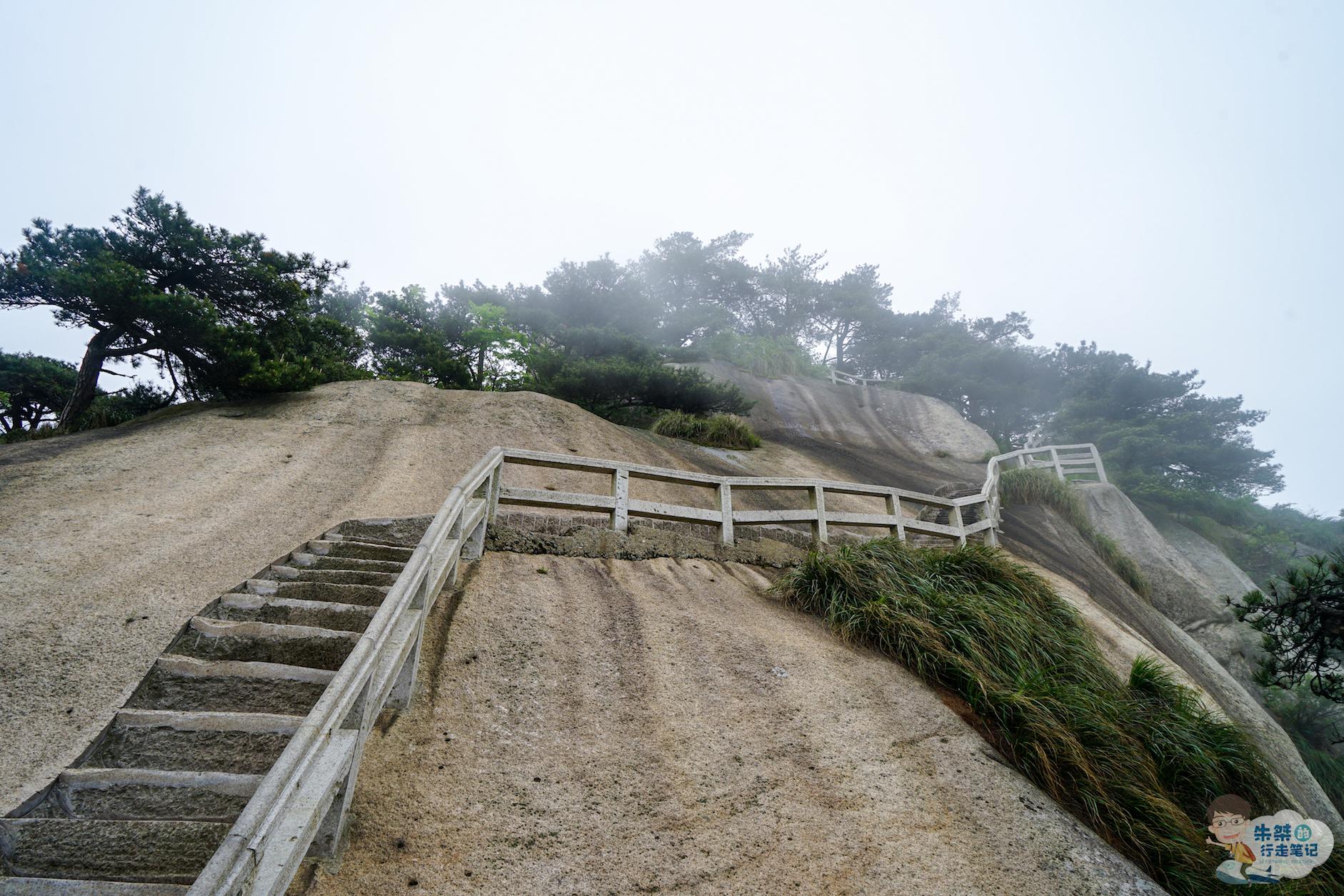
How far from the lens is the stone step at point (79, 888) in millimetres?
2459

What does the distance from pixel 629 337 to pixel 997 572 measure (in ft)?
45.4

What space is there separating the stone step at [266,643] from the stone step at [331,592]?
2.00 ft

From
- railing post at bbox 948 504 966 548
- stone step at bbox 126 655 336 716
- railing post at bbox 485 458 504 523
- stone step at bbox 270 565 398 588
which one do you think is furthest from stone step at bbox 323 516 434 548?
railing post at bbox 948 504 966 548

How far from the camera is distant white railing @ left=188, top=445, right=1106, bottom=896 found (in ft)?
6.89

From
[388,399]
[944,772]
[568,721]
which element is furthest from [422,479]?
[944,772]

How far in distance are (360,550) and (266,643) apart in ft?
6.43

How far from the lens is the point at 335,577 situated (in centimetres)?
521

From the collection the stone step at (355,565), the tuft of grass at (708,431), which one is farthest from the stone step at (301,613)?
the tuft of grass at (708,431)

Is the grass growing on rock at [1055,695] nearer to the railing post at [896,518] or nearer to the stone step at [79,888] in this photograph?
the railing post at [896,518]

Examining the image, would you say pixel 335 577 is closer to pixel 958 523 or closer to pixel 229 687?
pixel 229 687

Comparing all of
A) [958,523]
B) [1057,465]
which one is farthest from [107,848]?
[1057,465]

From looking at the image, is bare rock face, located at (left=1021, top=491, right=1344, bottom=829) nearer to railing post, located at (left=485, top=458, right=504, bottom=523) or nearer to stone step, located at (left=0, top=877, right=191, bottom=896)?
railing post, located at (left=485, top=458, right=504, bottom=523)

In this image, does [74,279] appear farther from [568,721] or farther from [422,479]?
[568,721]

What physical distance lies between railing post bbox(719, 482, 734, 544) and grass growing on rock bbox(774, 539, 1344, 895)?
97 cm
